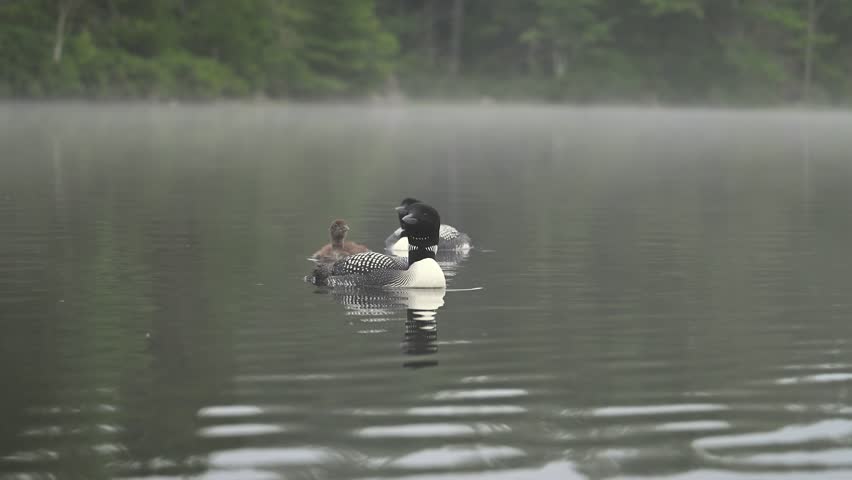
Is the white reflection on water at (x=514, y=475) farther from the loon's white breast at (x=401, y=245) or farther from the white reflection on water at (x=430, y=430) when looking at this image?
the loon's white breast at (x=401, y=245)

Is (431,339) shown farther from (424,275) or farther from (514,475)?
(514,475)

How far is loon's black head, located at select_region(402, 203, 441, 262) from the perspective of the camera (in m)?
11.9

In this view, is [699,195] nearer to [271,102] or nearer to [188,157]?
[188,157]

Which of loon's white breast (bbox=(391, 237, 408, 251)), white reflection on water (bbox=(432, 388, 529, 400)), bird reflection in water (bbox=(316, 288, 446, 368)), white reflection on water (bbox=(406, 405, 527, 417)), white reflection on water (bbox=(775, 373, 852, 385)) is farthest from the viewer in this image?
loon's white breast (bbox=(391, 237, 408, 251))

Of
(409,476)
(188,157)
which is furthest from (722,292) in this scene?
(188,157)

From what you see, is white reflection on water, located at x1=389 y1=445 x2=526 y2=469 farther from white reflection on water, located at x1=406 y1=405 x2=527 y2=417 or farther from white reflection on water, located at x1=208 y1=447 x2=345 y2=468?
white reflection on water, located at x1=406 y1=405 x2=527 y2=417

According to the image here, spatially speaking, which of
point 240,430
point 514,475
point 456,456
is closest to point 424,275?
point 240,430

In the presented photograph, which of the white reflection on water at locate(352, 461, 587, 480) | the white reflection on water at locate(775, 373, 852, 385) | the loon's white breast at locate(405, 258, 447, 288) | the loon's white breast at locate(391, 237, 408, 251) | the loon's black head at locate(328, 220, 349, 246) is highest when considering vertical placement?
the loon's black head at locate(328, 220, 349, 246)

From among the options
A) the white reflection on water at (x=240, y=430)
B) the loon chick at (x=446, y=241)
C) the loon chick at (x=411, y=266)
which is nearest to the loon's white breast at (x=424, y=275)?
the loon chick at (x=411, y=266)

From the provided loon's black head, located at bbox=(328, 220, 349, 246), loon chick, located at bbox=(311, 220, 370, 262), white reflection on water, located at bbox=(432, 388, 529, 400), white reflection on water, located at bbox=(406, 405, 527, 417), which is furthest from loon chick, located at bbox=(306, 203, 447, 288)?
white reflection on water, located at bbox=(406, 405, 527, 417)

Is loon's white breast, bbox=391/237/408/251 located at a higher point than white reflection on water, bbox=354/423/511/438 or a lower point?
higher

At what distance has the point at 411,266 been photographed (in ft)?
39.8

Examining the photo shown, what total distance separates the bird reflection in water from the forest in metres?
58.8

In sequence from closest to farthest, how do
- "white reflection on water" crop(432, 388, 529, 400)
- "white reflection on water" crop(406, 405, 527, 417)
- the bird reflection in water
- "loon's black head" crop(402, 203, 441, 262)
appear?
"white reflection on water" crop(406, 405, 527, 417) < "white reflection on water" crop(432, 388, 529, 400) < the bird reflection in water < "loon's black head" crop(402, 203, 441, 262)
